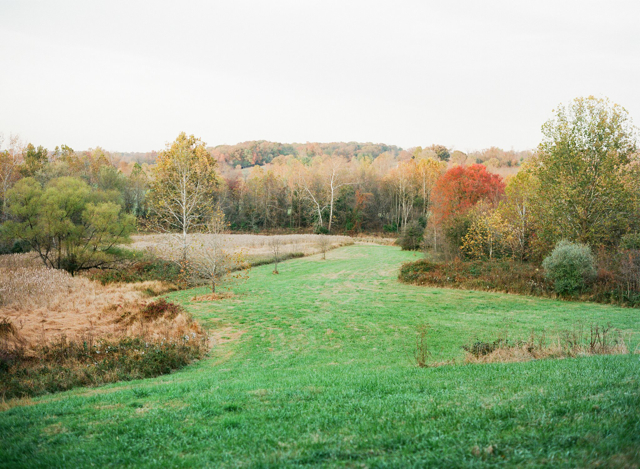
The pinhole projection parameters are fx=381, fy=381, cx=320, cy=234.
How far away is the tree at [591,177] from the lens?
20938mm

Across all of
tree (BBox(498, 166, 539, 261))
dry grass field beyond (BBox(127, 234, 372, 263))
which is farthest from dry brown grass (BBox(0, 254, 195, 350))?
tree (BBox(498, 166, 539, 261))

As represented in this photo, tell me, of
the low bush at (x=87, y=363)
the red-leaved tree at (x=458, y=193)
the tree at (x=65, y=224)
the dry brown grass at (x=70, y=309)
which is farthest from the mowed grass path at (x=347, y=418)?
the red-leaved tree at (x=458, y=193)

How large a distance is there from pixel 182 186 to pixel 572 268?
24909mm

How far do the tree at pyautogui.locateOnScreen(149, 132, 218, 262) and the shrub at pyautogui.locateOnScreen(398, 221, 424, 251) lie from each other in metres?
22.6

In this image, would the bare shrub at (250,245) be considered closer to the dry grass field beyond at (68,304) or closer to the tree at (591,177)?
the dry grass field beyond at (68,304)

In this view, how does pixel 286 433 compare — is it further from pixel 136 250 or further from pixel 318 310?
pixel 136 250

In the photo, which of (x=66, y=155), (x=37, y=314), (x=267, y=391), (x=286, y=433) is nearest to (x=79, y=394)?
(x=267, y=391)

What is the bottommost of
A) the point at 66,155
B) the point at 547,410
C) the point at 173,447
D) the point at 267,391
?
the point at 267,391

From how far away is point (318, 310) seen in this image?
686 inches

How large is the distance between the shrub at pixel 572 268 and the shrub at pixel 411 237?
24056mm

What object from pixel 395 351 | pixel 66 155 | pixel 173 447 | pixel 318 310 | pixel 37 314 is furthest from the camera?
pixel 66 155

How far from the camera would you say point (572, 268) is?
18.8 meters

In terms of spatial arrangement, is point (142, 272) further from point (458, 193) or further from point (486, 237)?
point (458, 193)

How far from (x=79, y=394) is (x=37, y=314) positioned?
33.9ft
